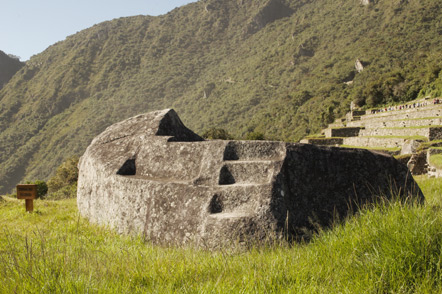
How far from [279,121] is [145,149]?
3012 inches

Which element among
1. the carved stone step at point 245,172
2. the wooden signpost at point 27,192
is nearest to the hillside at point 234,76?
the carved stone step at point 245,172

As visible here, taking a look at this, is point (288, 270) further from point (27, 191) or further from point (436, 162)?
point (436, 162)

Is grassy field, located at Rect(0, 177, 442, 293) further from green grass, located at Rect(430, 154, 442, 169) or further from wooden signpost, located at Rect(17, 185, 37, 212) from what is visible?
green grass, located at Rect(430, 154, 442, 169)

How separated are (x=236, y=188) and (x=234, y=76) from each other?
13682 cm

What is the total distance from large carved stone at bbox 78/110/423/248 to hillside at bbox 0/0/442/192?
1762 inches

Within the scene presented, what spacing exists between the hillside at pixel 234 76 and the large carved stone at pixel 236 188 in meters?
44.7

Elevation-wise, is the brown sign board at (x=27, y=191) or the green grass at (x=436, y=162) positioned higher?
the brown sign board at (x=27, y=191)

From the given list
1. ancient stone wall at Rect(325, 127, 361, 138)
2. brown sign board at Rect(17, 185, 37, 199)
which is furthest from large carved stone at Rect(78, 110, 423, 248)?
ancient stone wall at Rect(325, 127, 361, 138)

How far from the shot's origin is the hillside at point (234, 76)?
7488 centimetres

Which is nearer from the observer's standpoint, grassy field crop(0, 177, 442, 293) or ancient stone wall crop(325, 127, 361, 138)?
grassy field crop(0, 177, 442, 293)

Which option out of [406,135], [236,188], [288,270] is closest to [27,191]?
[236,188]

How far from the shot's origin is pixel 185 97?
144750mm

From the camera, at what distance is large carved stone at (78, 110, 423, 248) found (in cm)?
363

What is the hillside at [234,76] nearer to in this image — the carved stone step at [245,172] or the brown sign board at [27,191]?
the carved stone step at [245,172]
